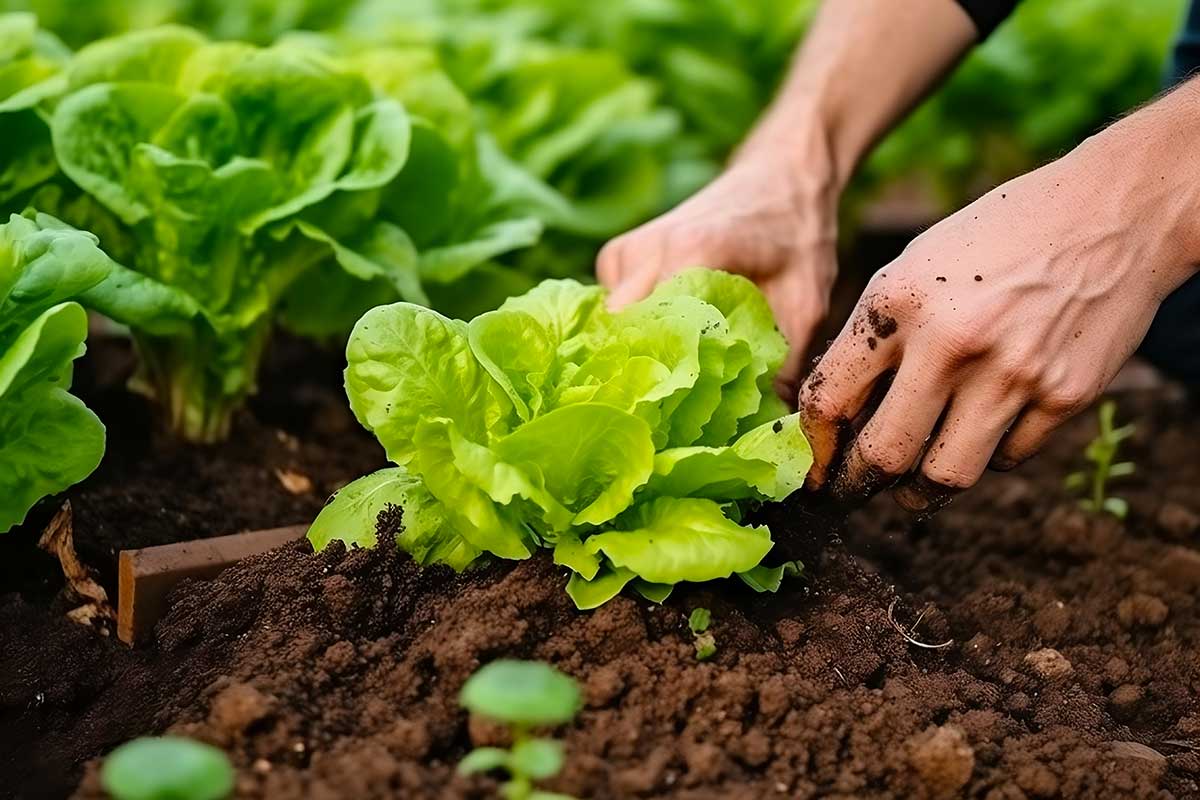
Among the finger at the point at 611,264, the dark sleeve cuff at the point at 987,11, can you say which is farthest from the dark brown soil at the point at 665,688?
the dark sleeve cuff at the point at 987,11

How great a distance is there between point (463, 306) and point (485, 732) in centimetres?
154

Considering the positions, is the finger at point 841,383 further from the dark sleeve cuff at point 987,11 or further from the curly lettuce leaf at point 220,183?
the dark sleeve cuff at point 987,11

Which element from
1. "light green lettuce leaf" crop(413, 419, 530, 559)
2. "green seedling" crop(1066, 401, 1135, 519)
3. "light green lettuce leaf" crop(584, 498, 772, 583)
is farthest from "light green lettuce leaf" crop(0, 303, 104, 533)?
"green seedling" crop(1066, 401, 1135, 519)

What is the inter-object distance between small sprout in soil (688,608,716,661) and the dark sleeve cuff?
1.70 m

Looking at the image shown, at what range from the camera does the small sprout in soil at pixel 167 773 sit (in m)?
1.25

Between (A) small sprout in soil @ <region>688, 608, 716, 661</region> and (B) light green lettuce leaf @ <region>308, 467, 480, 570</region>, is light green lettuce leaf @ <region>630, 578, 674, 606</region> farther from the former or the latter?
(B) light green lettuce leaf @ <region>308, 467, 480, 570</region>

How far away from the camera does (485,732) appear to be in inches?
65.7

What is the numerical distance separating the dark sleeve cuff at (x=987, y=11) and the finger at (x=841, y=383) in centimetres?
125

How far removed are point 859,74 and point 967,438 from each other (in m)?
1.26

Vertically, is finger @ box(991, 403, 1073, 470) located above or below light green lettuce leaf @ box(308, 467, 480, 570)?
above

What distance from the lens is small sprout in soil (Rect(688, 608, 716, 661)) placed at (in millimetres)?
1866

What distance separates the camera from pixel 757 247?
2.54 metres

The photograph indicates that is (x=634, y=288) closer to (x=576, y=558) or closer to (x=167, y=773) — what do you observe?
(x=576, y=558)

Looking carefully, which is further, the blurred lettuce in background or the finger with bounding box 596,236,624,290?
the blurred lettuce in background
